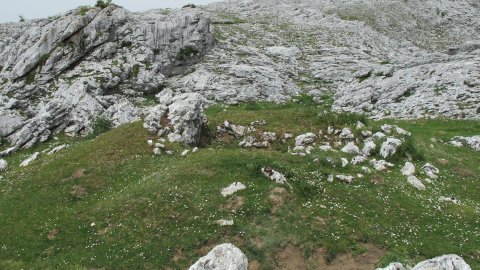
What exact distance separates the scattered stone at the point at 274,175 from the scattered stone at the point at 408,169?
33.6 feet

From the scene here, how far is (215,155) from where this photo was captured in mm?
34719

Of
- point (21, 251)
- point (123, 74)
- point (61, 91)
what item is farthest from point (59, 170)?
point (123, 74)

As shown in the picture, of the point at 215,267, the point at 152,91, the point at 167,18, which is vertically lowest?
the point at 152,91

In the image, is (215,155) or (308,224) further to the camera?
(215,155)

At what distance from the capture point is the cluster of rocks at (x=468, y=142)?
44.3 metres

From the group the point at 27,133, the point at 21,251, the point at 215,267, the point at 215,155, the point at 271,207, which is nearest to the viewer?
the point at 215,267

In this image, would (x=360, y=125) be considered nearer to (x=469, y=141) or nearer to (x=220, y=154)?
(x=469, y=141)

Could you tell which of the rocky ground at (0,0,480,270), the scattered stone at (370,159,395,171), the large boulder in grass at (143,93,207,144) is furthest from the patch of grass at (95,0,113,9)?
the scattered stone at (370,159,395,171)

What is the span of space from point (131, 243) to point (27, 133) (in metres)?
32.5

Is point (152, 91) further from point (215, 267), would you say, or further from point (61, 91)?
point (215, 267)

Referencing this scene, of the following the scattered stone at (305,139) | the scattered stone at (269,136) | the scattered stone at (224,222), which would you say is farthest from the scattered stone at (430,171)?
the scattered stone at (224,222)

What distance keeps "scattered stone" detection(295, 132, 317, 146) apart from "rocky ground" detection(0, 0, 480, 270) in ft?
0.46

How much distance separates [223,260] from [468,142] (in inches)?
1432

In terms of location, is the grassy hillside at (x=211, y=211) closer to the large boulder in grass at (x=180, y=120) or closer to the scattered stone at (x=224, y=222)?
the scattered stone at (x=224, y=222)
